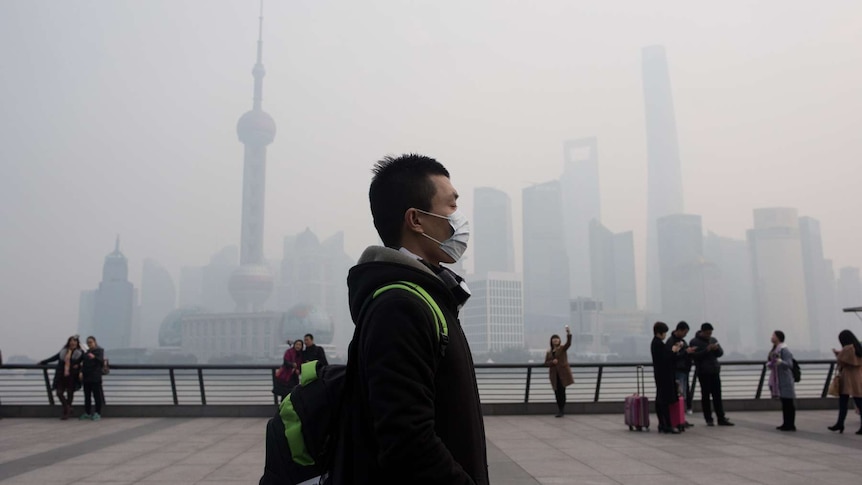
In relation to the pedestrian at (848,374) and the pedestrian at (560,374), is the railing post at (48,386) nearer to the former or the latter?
the pedestrian at (560,374)

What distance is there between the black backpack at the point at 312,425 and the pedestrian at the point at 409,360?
16 mm

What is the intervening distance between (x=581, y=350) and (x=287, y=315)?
66.8 m

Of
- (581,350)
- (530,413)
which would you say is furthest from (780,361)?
(581,350)

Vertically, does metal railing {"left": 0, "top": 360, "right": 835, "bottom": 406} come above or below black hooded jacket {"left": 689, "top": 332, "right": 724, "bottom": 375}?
below

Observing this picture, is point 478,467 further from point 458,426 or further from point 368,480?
point 368,480

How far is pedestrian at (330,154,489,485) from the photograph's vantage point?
1.65 meters

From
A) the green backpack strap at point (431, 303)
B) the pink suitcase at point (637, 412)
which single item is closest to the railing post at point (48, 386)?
the pink suitcase at point (637, 412)

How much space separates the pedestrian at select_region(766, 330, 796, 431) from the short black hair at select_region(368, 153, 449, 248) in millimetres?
10594

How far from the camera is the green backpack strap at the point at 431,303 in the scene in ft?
5.91

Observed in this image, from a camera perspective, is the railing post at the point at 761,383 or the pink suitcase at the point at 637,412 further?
the railing post at the point at 761,383

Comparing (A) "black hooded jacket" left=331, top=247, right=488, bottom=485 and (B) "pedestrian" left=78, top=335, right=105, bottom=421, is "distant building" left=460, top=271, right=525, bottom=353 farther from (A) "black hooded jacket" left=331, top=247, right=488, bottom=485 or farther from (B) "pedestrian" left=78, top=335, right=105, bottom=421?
(A) "black hooded jacket" left=331, top=247, right=488, bottom=485

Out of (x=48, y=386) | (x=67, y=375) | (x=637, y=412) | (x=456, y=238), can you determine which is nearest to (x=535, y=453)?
(x=637, y=412)

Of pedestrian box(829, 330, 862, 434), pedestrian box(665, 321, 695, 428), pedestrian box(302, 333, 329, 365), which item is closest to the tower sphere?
pedestrian box(302, 333, 329, 365)

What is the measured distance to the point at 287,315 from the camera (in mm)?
140625
